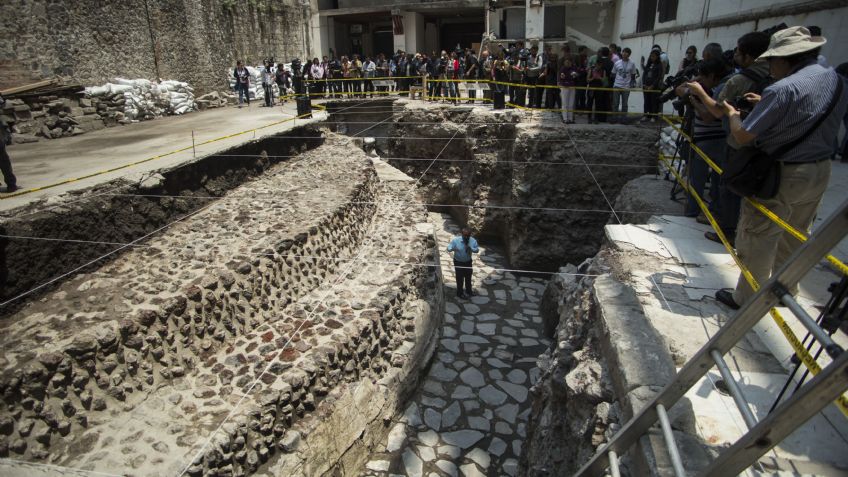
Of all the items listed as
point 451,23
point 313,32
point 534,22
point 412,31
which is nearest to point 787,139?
point 534,22

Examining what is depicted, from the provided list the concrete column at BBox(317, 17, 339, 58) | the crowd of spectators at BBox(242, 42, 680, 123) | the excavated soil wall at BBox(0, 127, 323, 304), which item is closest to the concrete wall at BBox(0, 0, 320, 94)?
the crowd of spectators at BBox(242, 42, 680, 123)

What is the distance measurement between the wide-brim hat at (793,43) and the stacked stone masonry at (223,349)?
4069mm

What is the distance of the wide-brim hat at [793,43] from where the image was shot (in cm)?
264

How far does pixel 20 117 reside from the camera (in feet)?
32.1

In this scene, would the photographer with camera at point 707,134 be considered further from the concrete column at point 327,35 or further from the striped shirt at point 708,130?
the concrete column at point 327,35

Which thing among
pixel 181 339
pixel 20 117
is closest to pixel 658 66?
pixel 181 339

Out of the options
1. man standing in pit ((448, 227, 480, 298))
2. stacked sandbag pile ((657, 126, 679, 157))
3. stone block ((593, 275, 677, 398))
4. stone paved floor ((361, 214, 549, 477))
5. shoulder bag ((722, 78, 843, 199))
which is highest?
shoulder bag ((722, 78, 843, 199))

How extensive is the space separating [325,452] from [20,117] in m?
9.84

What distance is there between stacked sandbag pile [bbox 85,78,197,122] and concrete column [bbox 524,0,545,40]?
12.1 m

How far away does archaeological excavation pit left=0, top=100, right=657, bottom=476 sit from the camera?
4.03 m

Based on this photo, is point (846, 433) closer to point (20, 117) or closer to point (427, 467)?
point (427, 467)

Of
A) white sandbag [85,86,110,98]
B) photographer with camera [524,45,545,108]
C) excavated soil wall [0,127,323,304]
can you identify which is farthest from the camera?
photographer with camera [524,45,545,108]

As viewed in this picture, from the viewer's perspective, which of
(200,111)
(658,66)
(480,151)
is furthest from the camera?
(200,111)

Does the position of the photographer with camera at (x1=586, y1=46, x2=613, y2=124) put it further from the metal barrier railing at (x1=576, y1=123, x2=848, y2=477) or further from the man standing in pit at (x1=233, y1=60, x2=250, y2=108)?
the man standing in pit at (x1=233, y1=60, x2=250, y2=108)
